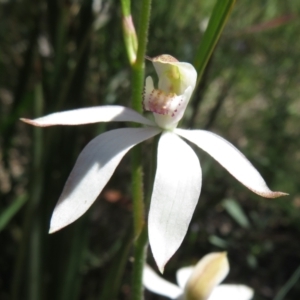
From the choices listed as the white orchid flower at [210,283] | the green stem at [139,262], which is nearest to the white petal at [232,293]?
the white orchid flower at [210,283]

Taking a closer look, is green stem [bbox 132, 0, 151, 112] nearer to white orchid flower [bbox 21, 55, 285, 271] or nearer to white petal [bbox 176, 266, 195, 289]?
white orchid flower [bbox 21, 55, 285, 271]

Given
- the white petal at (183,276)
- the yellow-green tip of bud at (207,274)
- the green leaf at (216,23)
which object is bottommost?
the white petal at (183,276)

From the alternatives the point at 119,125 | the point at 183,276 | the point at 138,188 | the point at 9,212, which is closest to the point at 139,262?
the point at 138,188

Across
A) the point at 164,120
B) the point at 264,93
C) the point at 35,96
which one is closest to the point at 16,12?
the point at 35,96

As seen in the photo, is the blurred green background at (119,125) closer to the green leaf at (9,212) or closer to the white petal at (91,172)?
the green leaf at (9,212)

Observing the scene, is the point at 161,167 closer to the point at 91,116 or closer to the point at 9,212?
the point at 91,116

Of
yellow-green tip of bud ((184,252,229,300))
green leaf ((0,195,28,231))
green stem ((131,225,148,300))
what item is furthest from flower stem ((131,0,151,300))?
green leaf ((0,195,28,231))
